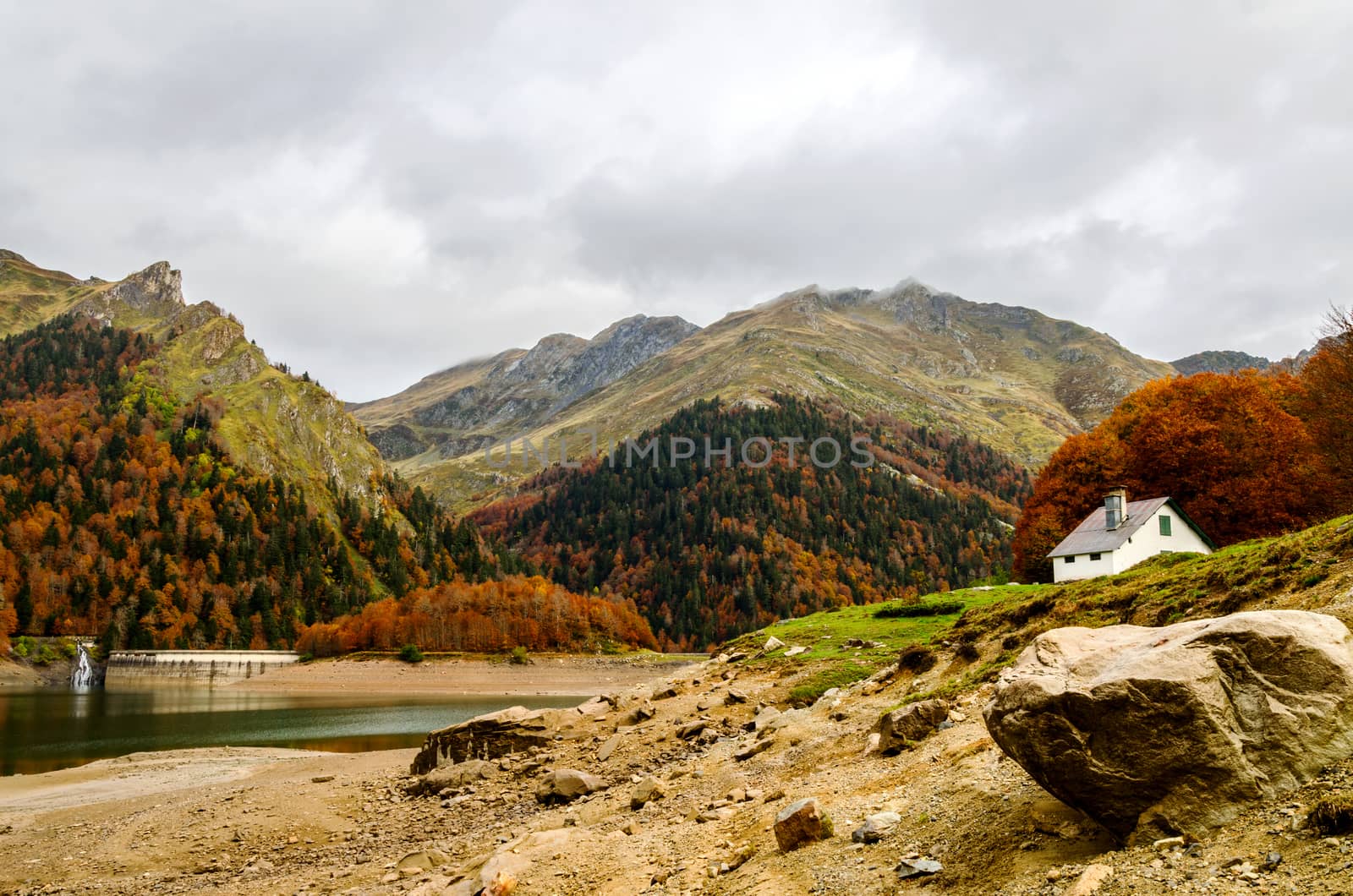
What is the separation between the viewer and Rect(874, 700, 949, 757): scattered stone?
15.1 m

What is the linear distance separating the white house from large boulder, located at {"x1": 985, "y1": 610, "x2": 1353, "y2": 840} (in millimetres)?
40829

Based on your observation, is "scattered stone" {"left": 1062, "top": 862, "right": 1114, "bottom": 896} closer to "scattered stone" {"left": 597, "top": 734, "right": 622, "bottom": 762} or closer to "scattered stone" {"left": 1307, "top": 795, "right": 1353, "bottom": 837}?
"scattered stone" {"left": 1307, "top": 795, "right": 1353, "bottom": 837}

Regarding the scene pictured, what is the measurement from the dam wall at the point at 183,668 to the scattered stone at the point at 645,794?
13621 cm

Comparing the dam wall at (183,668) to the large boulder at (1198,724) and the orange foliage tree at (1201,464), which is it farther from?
the large boulder at (1198,724)

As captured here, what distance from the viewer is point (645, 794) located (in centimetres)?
1753

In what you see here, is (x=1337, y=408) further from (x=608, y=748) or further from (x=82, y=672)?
(x=82, y=672)

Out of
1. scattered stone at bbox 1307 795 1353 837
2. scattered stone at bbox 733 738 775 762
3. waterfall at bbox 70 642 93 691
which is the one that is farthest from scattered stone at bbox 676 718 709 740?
waterfall at bbox 70 642 93 691

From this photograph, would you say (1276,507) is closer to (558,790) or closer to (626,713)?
(626,713)

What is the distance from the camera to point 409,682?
414 ft

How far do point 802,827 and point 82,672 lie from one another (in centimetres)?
16389

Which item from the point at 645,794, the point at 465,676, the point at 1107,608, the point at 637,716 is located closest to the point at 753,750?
the point at 645,794

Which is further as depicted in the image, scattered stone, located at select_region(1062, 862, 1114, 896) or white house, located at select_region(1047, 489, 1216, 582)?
white house, located at select_region(1047, 489, 1216, 582)

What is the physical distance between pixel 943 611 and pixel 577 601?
138476 millimetres

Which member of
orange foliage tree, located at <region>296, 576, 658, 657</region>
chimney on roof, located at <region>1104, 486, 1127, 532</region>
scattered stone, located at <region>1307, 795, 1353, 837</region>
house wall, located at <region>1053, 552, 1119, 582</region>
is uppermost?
chimney on roof, located at <region>1104, 486, 1127, 532</region>
